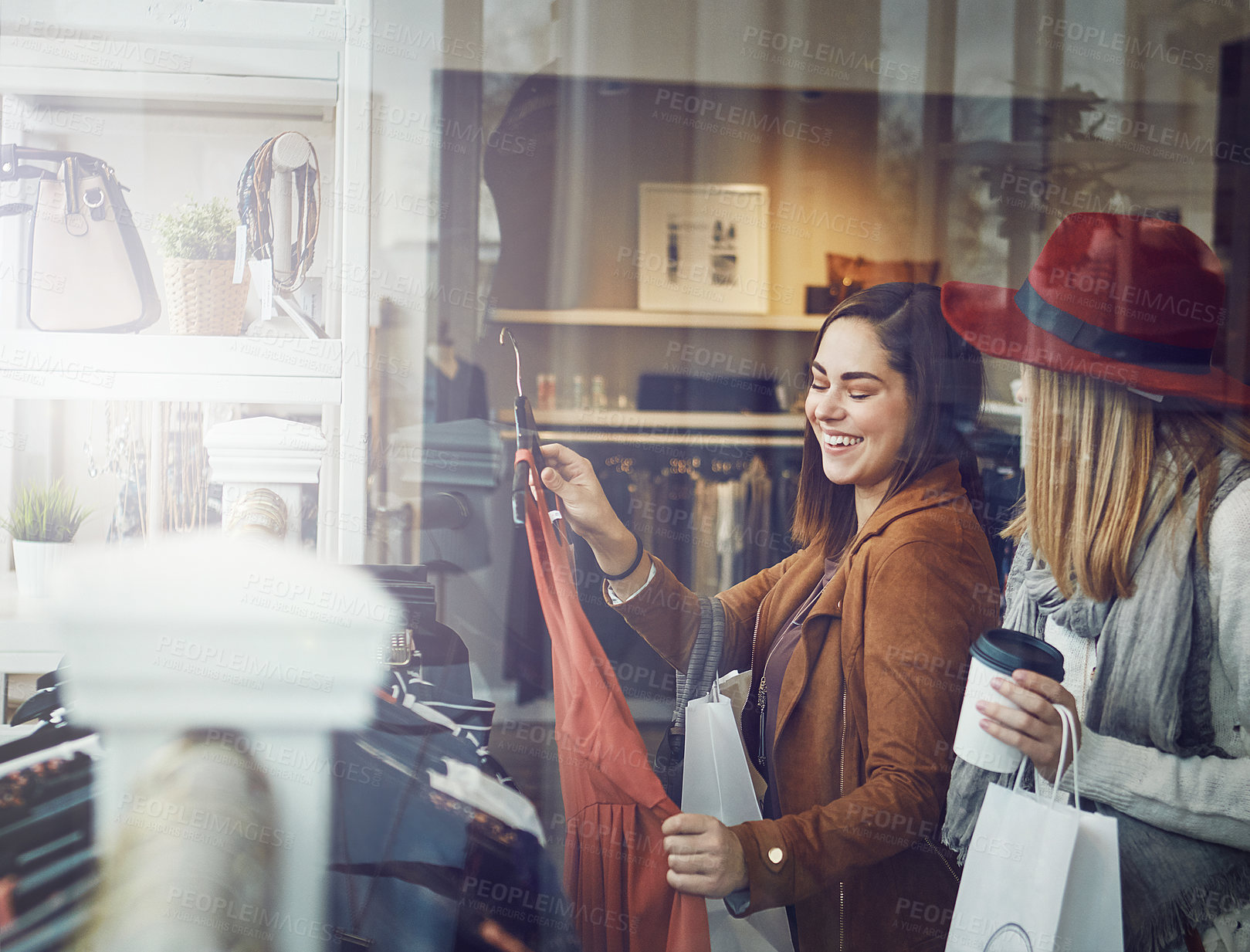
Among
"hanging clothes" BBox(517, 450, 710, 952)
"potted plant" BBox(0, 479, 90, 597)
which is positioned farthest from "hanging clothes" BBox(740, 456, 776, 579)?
"potted plant" BBox(0, 479, 90, 597)

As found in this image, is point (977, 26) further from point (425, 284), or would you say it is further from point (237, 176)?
point (237, 176)

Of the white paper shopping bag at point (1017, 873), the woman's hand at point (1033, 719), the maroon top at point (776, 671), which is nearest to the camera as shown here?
the white paper shopping bag at point (1017, 873)

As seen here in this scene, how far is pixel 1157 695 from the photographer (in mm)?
1296

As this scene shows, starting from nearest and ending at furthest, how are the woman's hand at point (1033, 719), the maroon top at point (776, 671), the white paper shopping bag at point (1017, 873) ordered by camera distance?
the white paper shopping bag at point (1017, 873)
the woman's hand at point (1033, 719)
the maroon top at point (776, 671)

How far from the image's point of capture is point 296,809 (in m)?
1.42

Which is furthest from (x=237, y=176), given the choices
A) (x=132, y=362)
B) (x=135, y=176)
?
(x=132, y=362)

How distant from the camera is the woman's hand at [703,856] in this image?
1354 millimetres

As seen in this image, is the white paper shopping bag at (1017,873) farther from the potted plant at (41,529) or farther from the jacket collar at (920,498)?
the potted plant at (41,529)

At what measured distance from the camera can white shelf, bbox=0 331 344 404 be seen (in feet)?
4.69

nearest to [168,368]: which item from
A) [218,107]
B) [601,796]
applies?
[218,107]

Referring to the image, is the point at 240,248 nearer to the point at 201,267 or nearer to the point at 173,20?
the point at 201,267

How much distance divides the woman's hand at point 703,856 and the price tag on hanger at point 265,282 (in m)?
1.05

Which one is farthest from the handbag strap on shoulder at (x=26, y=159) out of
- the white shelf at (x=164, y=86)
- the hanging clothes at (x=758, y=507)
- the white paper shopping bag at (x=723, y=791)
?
the white paper shopping bag at (x=723, y=791)

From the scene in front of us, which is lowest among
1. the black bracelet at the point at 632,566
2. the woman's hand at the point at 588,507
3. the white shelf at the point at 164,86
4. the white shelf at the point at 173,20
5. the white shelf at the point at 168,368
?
the black bracelet at the point at 632,566
